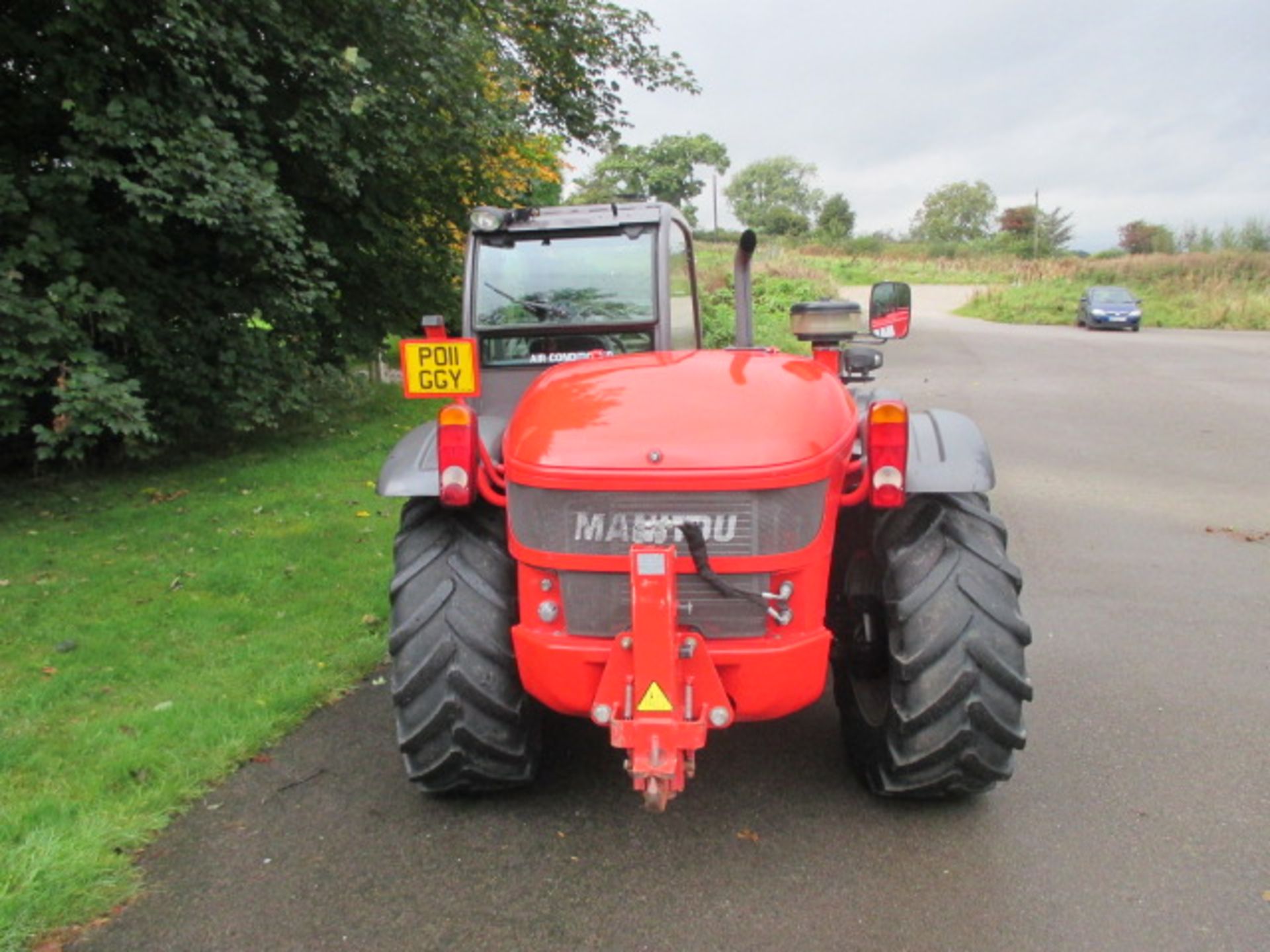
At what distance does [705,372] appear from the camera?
314 cm

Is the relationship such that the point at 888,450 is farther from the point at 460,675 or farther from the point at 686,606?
the point at 460,675

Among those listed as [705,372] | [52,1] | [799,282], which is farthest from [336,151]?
[799,282]

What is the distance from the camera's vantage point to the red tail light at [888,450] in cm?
286

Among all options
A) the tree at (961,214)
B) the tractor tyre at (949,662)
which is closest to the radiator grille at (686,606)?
the tractor tyre at (949,662)

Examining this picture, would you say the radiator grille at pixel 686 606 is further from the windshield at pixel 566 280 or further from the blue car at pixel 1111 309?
the blue car at pixel 1111 309

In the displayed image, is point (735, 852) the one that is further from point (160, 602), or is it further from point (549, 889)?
point (160, 602)

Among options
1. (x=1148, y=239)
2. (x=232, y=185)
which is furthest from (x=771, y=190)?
(x=232, y=185)

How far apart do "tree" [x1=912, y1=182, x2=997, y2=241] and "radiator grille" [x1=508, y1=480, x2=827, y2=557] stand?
99.6 m

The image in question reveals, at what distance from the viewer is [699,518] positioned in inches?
107

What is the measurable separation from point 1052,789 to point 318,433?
8.64m

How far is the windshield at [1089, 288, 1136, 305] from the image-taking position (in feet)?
94.6

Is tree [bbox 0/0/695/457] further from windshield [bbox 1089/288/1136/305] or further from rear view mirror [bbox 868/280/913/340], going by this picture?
windshield [bbox 1089/288/1136/305]

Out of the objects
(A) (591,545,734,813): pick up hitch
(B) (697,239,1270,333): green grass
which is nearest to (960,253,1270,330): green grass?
(B) (697,239,1270,333): green grass

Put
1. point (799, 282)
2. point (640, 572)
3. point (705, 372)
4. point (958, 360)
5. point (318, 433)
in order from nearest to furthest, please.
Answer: point (640, 572)
point (705, 372)
point (318, 433)
point (958, 360)
point (799, 282)
